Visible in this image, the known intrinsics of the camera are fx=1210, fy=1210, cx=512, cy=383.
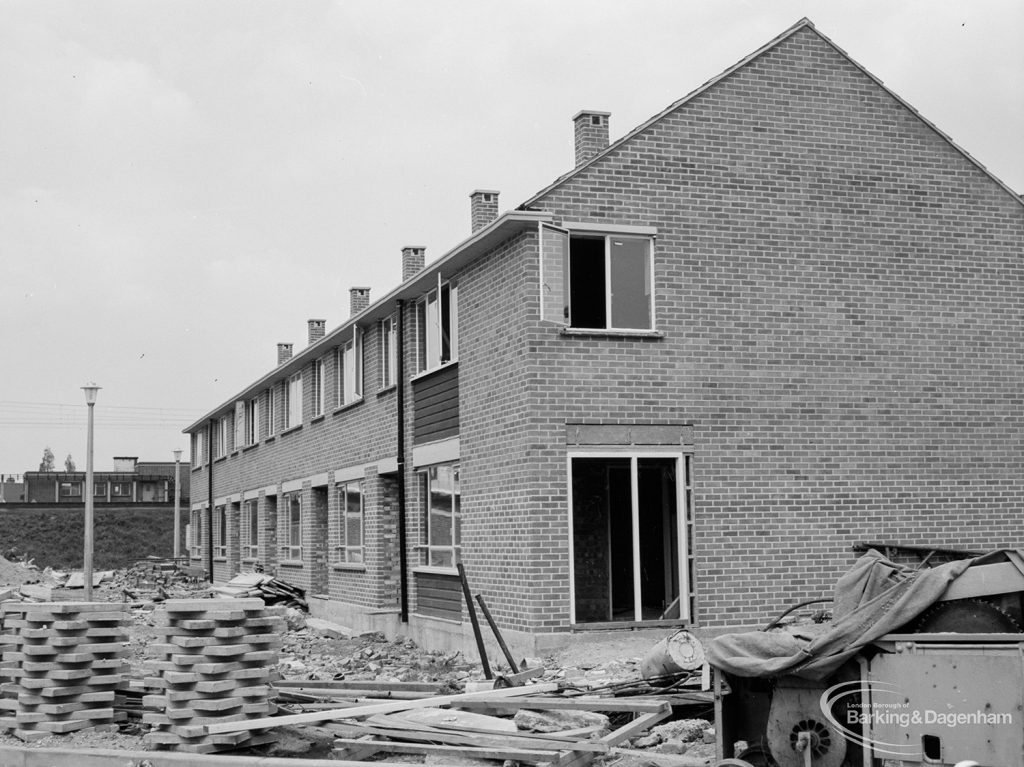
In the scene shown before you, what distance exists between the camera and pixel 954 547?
55.3ft

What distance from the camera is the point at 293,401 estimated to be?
3098cm

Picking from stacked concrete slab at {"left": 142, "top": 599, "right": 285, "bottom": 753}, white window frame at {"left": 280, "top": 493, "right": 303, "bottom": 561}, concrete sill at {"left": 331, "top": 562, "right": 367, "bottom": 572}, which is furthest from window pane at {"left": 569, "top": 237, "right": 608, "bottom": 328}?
white window frame at {"left": 280, "top": 493, "right": 303, "bottom": 561}

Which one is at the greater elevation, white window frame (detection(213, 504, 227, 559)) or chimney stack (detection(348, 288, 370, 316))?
chimney stack (detection(348, 288, 370, 316))

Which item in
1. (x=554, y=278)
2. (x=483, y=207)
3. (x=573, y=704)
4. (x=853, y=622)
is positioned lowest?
(x=573, y=704)

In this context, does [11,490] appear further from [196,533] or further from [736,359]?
[736,359]

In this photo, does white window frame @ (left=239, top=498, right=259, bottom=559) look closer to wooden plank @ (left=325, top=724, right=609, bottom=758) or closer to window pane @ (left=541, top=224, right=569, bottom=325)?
window pane @ (left=541, top=224, right=569, bottom=325)

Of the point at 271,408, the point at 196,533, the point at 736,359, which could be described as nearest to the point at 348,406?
the point at 271,408

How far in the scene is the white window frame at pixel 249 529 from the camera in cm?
3594

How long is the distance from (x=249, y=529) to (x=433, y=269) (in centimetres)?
2003

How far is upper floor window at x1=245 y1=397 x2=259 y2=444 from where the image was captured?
117 ft

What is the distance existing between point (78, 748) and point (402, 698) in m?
3.24

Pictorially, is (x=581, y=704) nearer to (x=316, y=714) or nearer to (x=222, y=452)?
(x=316, y=714)

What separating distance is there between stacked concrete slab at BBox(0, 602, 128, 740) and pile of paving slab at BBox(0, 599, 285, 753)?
0.01 m

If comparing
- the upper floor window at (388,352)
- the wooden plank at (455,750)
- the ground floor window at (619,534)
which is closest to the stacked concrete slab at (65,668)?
the wooden plank at (455,750)
